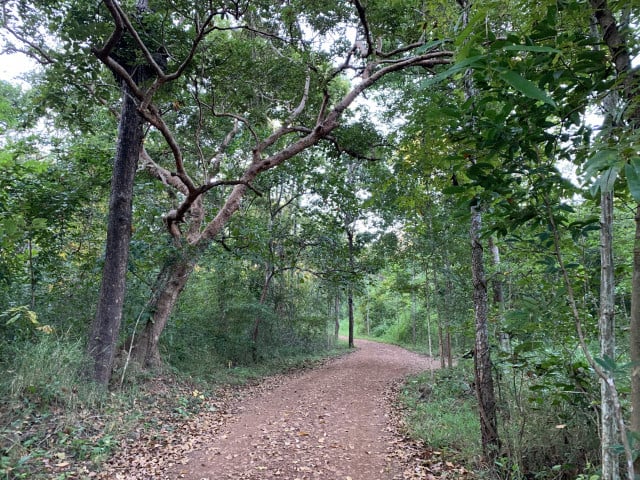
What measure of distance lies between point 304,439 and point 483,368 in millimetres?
2834

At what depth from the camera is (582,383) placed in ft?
9.14

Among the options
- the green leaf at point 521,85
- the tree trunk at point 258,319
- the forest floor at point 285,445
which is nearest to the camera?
the green leaf at point 521,85

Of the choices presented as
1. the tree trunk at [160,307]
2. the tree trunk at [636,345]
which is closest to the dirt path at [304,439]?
the tree trunk at [160,307]

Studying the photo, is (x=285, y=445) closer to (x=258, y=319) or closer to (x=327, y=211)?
(x=258, y=319)

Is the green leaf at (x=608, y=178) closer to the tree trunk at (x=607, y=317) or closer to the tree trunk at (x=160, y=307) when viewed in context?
the tree trunk at (x=607, y=317)

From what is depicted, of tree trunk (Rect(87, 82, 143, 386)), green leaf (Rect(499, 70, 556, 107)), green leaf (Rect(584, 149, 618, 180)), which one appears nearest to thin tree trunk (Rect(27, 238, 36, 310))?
tree trunk (Rect(87, 82, 143, 386))

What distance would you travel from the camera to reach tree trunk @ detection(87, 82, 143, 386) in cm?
563

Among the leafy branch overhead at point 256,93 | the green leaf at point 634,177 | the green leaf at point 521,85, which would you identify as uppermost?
the leafy branch overhead at point 256,93

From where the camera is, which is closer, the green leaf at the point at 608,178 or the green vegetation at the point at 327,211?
the green leaf at the point at 608,178

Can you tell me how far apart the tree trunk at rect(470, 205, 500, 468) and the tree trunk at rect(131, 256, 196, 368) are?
5.74 metres

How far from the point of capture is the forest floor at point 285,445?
13.2 feet

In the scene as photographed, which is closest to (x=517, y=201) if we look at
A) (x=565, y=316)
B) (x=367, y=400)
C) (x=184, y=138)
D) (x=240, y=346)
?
(x=565, y=316)

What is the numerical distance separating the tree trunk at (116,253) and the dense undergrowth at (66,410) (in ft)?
1.04

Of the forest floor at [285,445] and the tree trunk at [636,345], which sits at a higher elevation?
the tree trunk at [636,345]
